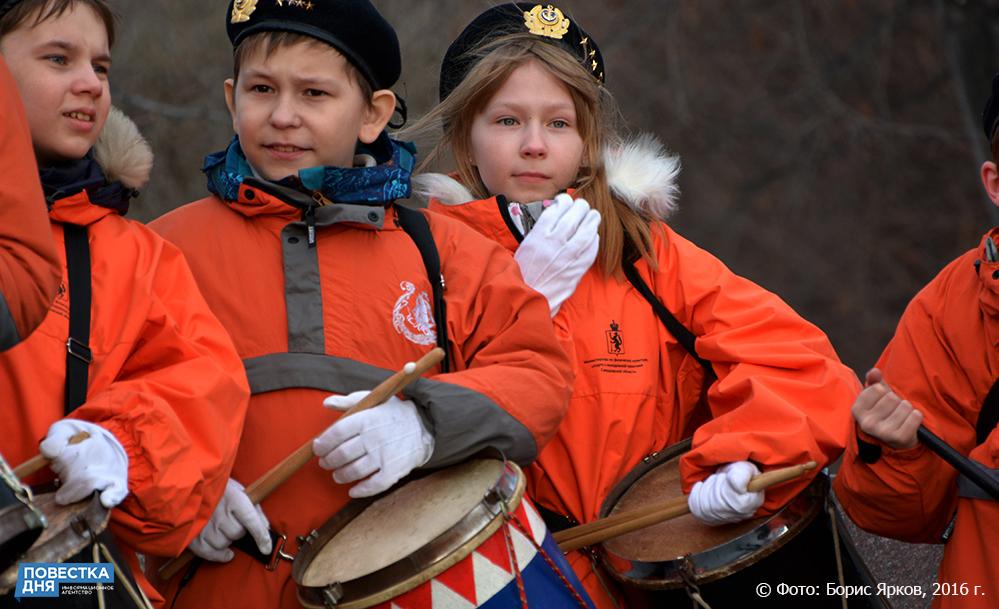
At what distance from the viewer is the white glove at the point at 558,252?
12.9 ft

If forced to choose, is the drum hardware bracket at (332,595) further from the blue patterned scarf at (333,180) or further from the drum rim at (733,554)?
the blue patterned scarf at (333,180)

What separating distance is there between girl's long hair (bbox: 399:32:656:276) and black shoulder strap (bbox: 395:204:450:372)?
0.60 metres

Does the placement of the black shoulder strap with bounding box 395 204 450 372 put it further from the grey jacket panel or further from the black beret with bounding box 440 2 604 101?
the black beret with bounding box 440 2 604 101

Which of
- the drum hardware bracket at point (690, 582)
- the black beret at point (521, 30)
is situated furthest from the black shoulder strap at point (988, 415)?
the black beret at point (521, 30)

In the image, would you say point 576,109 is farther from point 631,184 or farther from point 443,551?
point 443,551

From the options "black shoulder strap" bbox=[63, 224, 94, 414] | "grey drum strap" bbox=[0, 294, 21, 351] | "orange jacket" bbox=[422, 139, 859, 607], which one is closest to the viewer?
"grey drum strap" bbox=[0, 294, 21, 351]

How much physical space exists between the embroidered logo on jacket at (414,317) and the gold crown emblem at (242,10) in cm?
73

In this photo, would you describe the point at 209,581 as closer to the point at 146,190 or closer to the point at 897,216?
the point at 146,190

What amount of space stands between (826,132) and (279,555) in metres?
6.53

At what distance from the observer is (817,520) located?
11.8 ft

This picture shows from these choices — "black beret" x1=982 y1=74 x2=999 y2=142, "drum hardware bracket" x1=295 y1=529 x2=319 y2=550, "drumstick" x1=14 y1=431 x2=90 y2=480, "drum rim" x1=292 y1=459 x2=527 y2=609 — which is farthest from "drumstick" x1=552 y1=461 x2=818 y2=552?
"drumstick" x1=14 y1=431 x2=90 y2=480

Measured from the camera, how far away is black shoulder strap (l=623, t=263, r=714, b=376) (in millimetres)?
3947

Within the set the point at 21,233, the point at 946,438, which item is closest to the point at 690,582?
the point at 946,438

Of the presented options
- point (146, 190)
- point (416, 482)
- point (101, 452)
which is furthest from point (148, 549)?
point (146, 190)
